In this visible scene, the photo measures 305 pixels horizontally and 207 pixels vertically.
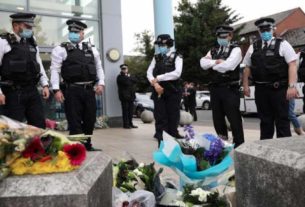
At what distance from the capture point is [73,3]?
1157 centimetres

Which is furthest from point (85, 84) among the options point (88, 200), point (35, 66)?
point (88, 200)

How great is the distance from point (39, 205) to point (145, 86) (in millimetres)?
42373

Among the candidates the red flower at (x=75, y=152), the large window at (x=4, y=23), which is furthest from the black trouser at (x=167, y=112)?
the large window at (x=4, y=23)

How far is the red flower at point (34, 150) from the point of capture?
7.29 ft

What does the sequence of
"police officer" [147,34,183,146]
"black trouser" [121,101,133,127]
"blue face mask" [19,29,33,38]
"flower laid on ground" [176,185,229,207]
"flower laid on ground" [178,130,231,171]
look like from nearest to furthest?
"flower laid on ground" [176,185,229,207]
"flower laid on ground" [178,130,231,171]
"blue face mask" [19,29,33,38]
"police officer" [147,34,183,146]
"black trouser" [121,101,133,127]

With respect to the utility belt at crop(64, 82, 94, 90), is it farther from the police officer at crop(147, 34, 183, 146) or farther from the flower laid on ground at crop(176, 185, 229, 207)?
the flower laid on ground at crop(176, 185, 229, 207)

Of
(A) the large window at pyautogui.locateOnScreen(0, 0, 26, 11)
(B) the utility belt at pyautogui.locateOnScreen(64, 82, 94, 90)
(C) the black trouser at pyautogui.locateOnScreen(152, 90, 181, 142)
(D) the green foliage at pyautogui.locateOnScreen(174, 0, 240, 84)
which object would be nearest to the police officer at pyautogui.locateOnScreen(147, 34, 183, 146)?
(C) the black trouser at pyautogui.locateOnScreen(152, 90, 181, 142)

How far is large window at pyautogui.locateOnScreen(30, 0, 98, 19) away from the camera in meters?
11.1

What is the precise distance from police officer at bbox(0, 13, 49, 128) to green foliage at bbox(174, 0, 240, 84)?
29.9m

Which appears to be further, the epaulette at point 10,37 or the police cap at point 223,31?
the police cap at point 223,31

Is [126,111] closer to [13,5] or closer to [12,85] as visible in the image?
[13,5]

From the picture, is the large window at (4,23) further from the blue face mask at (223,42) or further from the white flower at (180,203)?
the white flower at (180,203)

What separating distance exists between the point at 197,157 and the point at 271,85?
231 cm

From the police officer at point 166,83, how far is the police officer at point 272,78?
51.4 inches
